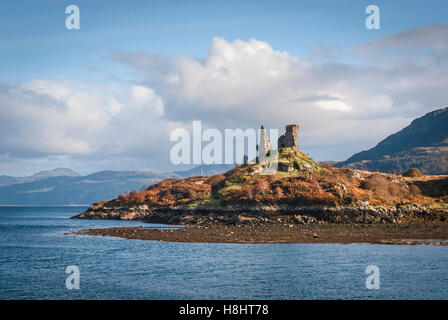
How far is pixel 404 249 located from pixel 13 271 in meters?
49.7

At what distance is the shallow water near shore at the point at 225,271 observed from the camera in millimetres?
31266

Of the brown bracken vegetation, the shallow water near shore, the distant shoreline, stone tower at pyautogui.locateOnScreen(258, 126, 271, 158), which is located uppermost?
stone tower at pyautogui.locateOnScreen(258, 126, 271, 158)

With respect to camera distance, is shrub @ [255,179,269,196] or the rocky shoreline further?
shrub @ [255,179,269,196]

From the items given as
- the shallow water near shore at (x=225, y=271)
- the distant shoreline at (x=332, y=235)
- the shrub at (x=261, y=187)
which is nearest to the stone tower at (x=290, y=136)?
the shrub at (x=261, y=187)

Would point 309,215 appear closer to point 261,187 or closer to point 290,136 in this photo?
point 261,187

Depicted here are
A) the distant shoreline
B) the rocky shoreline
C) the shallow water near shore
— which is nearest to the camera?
the shallow water near shore

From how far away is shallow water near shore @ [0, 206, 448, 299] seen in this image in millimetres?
31266

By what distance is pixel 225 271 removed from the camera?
39781 mm

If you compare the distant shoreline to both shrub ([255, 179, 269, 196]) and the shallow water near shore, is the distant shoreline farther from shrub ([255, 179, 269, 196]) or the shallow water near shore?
shrub ([255, 179, 269, 196])

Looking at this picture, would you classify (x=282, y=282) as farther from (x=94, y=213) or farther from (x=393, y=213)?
(x=94, y=213)

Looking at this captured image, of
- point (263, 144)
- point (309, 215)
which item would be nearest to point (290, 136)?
point (263, 144)

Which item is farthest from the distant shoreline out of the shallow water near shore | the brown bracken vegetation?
the brown bracken vegetation

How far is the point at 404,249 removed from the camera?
52.8 meters
